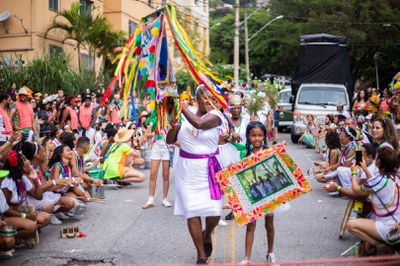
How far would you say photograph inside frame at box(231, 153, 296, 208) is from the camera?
20.5ft

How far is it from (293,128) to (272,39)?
2475 centimetres

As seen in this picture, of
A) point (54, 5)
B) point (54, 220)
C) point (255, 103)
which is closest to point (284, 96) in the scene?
point (255, 103)

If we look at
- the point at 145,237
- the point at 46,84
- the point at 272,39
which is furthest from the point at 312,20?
the point at 145,237

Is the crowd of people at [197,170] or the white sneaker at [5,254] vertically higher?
the crowd of people at [197,170]

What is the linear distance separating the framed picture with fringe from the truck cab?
1337 cm

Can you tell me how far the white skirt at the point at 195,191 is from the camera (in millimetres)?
6203

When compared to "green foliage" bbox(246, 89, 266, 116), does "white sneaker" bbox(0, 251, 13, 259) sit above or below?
below

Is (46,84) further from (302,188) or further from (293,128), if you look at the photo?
(302,188)

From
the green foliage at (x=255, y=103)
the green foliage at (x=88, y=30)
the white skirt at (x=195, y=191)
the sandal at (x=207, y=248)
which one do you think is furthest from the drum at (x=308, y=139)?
the white skirt at (x=195, y=191)

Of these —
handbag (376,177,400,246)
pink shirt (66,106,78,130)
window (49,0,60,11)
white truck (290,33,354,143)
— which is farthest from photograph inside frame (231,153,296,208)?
window (49,0,60,11)

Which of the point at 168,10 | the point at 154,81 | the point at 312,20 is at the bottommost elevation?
the point at 154,81

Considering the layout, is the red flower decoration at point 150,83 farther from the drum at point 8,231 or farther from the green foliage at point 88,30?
the green foliage at point 88,30

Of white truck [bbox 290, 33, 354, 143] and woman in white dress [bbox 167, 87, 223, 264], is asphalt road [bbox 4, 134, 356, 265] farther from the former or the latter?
white truck [bbox 290, 33, 354, 143]

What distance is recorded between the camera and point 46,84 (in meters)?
20.7
